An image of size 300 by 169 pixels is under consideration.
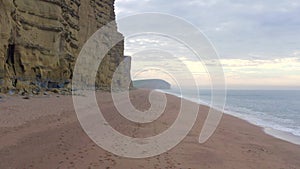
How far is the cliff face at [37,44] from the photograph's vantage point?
1784 centimetres

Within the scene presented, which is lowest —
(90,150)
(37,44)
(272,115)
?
(272,115)

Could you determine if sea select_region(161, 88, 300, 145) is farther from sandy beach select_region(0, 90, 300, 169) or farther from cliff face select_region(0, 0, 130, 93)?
cliff face select_region(0, 0, 130, 93)

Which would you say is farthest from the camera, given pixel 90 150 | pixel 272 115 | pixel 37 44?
pixel 272 115

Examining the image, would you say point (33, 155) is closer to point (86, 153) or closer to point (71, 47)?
point (86, 153)

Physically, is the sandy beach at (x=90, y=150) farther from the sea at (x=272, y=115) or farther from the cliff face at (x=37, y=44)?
the cliff face at (x=37, y=44)

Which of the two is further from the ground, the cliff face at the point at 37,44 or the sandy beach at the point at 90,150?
the cliff face at the point at 37,44

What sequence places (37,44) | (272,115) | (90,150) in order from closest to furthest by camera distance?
1. (90,150)
2. (37,44)
3. (272,115)

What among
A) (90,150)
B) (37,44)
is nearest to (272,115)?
(37,44)

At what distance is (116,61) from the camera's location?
48125mm

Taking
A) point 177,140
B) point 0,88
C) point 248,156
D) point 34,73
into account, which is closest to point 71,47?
point 34,73

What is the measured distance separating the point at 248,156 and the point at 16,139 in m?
7.16

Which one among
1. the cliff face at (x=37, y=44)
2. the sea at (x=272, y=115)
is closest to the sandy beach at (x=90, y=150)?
the sea at (x=272, y=115)

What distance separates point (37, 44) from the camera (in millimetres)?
21219

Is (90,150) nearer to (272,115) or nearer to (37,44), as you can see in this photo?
(37,44)
